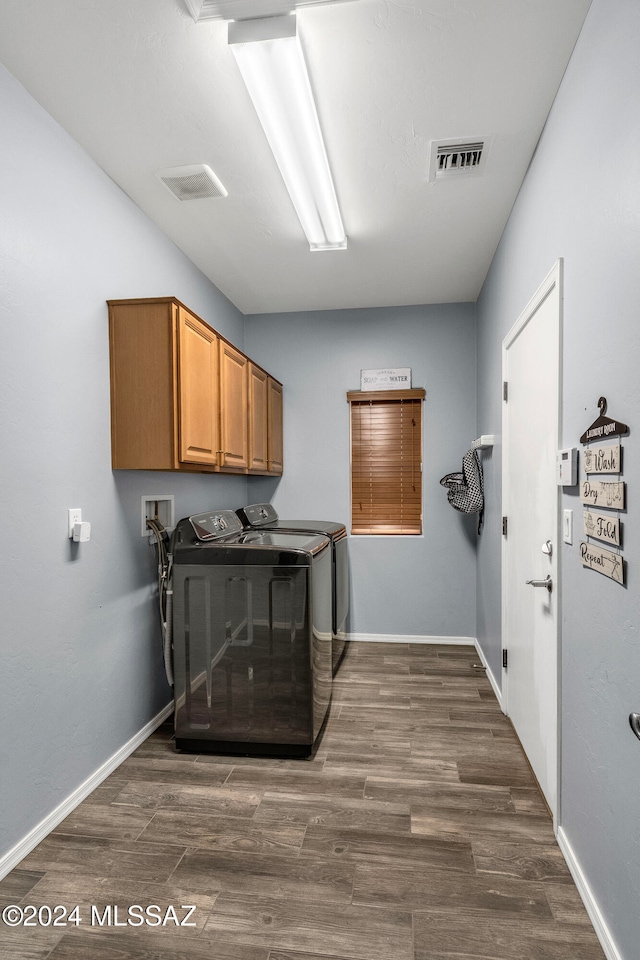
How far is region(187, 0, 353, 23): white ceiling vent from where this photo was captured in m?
1.54

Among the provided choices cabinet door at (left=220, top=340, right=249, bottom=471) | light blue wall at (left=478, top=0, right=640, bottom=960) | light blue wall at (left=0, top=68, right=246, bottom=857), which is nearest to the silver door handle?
light blue wall at (left=478, top=0, right=640, bottom=960)

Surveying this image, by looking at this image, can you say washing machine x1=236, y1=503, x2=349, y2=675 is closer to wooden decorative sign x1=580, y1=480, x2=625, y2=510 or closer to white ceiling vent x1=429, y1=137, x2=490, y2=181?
wooden decorative sign x1=580, y1=480, x2=625, y2=510

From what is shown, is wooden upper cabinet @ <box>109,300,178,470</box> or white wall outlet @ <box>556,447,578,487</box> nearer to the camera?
white wall outlet @ <box>556,447,578,487</box>

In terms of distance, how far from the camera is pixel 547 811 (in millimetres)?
2078

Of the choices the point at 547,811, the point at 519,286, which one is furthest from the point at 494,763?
the point at 519,286

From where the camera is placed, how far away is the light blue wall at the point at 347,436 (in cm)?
426

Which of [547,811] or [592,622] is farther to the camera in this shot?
[547,811]

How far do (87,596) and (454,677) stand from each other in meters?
2.41

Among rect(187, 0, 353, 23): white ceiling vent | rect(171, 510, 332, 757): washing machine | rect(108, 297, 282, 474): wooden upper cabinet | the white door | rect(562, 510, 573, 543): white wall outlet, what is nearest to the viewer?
rect(187, 0, 353, 23): white ceiling vent

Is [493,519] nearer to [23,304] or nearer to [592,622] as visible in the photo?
[592,622]

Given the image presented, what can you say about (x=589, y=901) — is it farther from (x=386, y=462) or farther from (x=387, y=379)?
(x=387, y=379)

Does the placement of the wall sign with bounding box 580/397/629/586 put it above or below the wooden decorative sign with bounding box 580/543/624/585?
above

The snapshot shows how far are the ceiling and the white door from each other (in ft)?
2.25

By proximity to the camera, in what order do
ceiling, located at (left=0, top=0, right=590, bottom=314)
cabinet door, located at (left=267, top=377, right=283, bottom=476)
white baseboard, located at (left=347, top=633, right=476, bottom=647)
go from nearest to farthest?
1. ceiling, located at (left=0, top=0, right=590, bottom=314)
2. cabinet door, located at (left=267, top=377, right=283, bottom=476)
3. white baseboard, located at (left=347, top=633, right=476, bottom=647)
